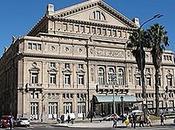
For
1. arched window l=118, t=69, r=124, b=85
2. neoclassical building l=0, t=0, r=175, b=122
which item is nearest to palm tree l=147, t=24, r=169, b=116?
neoclassical building l=0, t=0, r=175, b=122

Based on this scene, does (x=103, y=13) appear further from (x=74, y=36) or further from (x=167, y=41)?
(x=167, y=41)

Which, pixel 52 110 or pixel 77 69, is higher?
pixel 77 69

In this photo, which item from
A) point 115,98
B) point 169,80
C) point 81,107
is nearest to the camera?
point 81,107

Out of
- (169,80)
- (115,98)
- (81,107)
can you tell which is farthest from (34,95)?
(169,80)

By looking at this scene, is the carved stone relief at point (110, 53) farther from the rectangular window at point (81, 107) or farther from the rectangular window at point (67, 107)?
the rectangular window at point (67, 107)

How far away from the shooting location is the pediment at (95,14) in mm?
82375

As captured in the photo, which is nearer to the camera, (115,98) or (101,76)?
(115,98)

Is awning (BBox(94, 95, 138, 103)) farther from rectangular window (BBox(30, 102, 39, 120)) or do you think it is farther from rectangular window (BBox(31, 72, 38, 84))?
rectangular window (BBox(31, 72, 38, 84))

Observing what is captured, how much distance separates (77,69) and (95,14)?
16.6 meters

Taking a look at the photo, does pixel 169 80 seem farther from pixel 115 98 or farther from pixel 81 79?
pixel 81 79

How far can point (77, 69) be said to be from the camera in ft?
254

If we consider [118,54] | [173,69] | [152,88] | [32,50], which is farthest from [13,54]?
[173,69]

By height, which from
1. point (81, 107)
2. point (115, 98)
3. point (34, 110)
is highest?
point (115, 98)

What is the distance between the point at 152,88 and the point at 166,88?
452 cm
